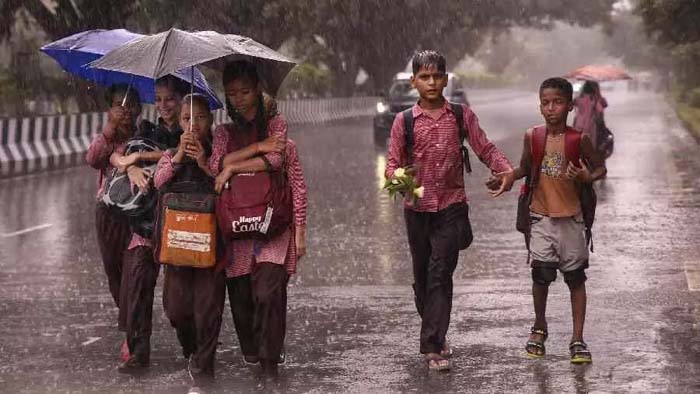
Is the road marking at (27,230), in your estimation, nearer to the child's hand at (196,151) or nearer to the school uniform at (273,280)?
the school uniform at (273,280)

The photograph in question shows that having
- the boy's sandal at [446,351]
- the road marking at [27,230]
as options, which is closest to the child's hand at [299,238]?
the boy's sandal at [446,351]

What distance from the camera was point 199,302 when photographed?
7.30 meters

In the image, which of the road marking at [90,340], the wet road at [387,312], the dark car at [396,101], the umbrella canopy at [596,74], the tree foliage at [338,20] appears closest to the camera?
the wet road at [387,312]

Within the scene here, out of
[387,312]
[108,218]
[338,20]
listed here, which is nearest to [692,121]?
[338,20]

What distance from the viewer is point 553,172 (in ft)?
25.2

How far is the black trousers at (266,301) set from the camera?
7230 mm

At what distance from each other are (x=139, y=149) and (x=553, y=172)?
222cm

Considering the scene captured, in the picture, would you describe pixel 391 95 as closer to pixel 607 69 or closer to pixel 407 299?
pixel 607 69

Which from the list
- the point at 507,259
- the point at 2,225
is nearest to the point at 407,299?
the point at 507,259

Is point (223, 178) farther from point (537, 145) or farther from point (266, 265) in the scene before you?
point (537, 145)

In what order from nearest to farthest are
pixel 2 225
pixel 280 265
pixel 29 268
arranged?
pixel 280 265, pixel 29 268, pixel 2 225

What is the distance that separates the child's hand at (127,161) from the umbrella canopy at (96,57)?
509 mm

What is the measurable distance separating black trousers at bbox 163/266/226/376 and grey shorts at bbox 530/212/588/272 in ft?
5.73

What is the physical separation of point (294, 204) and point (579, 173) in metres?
1.53
